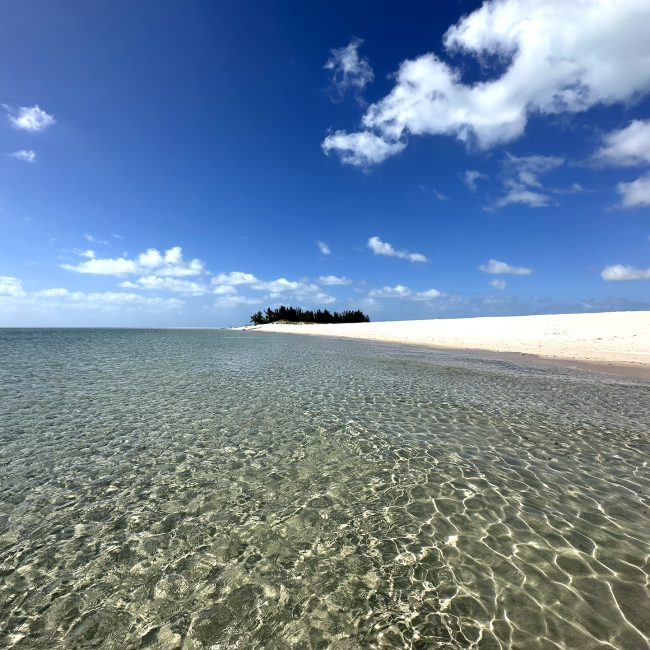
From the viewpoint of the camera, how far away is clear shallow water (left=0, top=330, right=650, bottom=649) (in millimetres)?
→ 3969

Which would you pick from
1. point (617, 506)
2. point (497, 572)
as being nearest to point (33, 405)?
point (497, 572)

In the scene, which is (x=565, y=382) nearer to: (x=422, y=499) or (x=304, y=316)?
(x=422, y=499)

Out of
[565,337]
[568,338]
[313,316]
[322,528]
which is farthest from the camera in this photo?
[313,316]

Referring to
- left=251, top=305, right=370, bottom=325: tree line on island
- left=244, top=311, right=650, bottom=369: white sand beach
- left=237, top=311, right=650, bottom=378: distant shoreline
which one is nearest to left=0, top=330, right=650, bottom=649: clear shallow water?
left=237, top=311, right=650, bottom=378: distant shoreline

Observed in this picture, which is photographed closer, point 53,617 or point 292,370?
point 53,617

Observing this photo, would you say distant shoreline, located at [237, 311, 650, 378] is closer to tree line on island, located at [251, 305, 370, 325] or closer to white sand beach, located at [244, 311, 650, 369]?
white sand beach, located at [244, 311, 650, 369]

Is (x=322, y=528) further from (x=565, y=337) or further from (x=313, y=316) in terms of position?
(x=313, y=316)

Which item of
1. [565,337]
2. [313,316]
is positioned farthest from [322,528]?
[313,316]

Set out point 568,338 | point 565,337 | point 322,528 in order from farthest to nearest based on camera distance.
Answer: point 565,337 → point 568,338 → point 322,528

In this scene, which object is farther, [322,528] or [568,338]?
[568,338]

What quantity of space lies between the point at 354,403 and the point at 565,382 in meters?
11.8

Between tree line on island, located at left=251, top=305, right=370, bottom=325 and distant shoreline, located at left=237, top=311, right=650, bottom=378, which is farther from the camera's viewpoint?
tree line on island, located at left=251, top=305, right=370, bottom=325

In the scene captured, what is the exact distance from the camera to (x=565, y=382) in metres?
18.2

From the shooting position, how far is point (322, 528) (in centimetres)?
572
